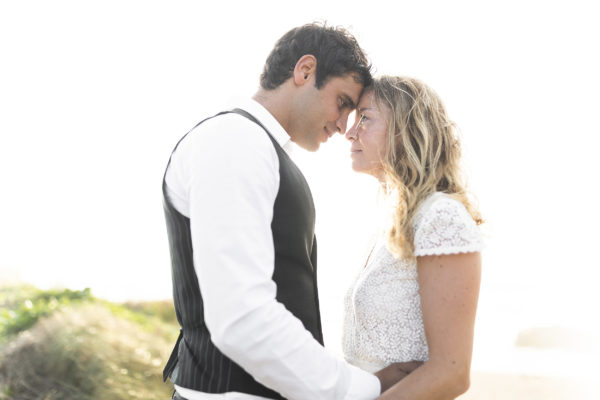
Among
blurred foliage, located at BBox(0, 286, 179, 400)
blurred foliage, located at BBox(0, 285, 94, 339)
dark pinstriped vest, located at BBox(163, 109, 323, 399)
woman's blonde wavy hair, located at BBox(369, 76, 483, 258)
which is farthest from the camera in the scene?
blurred foliage, located at BBox(0, 285, 94, 339)

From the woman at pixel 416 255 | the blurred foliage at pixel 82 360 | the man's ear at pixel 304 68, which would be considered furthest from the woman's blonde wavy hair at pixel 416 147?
the blurred foliage at pixel 82 360

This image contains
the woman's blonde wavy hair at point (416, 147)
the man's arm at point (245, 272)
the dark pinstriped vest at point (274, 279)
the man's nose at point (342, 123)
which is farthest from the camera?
the man's nose at point (342, 123)

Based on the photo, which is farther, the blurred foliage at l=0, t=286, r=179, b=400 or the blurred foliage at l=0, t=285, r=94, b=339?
the blurred foliage at l=0, t=285, r=94, b=339

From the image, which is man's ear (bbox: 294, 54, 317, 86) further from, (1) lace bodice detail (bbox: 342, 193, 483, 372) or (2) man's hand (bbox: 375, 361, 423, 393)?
(2) man's hand (bbox: 375, 361, 423, 393)

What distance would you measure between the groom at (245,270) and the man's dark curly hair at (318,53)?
8.9 inches

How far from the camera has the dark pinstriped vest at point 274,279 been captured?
1.37 meters

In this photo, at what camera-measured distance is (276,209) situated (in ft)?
4.51

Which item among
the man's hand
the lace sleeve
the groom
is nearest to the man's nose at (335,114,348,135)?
the groom

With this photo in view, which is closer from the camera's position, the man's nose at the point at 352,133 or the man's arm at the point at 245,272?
the man's arm at the point at 245,272

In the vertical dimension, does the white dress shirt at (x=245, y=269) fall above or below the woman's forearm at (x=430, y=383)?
above

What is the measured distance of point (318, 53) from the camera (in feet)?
5.91

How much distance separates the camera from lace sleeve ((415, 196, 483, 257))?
151 cm

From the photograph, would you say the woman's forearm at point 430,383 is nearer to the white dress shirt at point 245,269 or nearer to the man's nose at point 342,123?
the white dress shirt at point 245,269

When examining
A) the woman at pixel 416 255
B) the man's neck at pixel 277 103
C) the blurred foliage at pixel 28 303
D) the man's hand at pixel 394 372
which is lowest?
the blurred foliage at pixel 28 303
